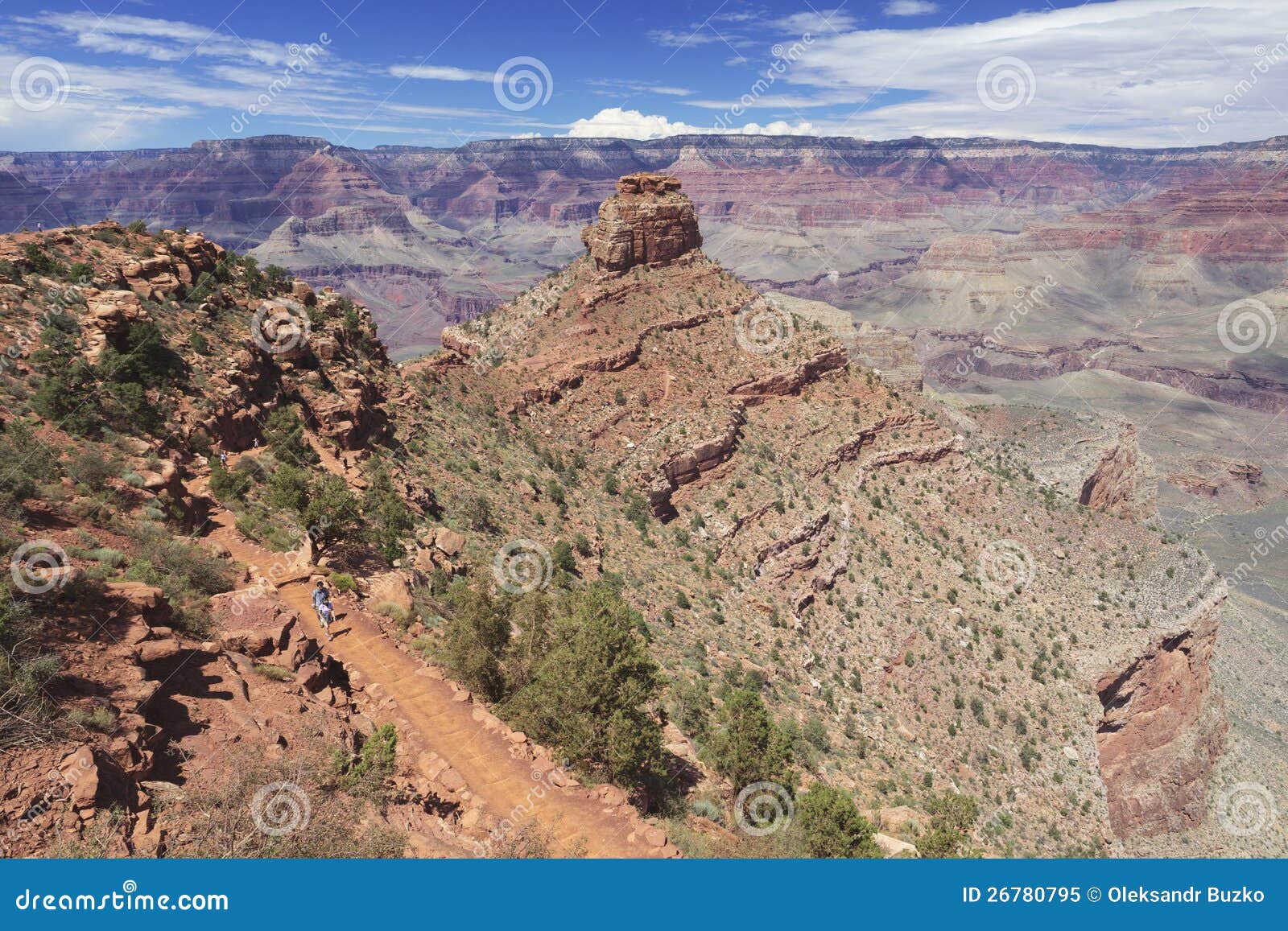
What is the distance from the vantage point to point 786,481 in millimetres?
44594

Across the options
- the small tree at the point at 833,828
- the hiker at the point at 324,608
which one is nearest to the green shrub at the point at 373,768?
the hiker at the point at 324,608

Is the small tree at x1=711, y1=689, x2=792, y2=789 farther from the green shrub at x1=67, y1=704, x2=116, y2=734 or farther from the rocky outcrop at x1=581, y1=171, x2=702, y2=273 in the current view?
the rocky outcrop at x1=581, y1=171, x2=702, y2=273

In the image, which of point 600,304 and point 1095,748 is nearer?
point 1095,748

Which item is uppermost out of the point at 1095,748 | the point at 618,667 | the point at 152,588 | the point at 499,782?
the point at 152,588

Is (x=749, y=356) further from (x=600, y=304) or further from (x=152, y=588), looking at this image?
(x=152, y=588)

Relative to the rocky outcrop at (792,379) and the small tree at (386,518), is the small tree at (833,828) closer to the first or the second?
the small tree at (386,518)

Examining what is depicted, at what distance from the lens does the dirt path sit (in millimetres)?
13500

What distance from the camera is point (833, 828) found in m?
16.6

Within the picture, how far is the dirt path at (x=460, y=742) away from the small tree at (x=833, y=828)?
17.9ft

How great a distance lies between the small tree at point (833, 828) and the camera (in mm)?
16469

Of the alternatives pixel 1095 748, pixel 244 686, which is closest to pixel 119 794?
pixel 244 686

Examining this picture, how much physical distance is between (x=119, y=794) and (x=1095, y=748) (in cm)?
4438

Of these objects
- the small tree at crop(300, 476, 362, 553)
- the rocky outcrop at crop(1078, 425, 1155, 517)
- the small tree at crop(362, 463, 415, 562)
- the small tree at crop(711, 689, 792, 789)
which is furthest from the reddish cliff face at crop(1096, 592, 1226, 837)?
the small tree at crop(300, 476, 362, 553)

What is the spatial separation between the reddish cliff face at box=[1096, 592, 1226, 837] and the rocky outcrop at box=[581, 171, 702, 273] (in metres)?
43.1
